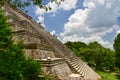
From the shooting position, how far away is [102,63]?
172 feet

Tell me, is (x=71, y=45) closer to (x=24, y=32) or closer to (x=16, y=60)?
(x=24, y=32)

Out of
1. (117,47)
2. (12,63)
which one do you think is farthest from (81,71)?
(117,47)

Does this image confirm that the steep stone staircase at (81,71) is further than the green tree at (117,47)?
No

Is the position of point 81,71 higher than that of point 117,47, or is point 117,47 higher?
point 117,47

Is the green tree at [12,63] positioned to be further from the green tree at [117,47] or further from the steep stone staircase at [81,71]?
the green tree at [117,47]

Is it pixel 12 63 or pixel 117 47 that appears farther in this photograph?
pixel 117 47

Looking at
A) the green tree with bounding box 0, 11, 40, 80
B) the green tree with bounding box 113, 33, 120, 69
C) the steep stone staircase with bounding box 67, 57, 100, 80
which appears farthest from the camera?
the green tree with bounding box 113, 33, 120, 69

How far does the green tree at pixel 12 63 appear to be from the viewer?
9952 mm

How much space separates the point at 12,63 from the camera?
10.2 meters

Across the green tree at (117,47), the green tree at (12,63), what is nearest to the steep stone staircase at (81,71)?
the green tree at (12,63)

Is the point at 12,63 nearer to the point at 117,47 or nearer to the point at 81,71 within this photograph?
the point at 81,71

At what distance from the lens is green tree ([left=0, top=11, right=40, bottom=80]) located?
9.95 meters

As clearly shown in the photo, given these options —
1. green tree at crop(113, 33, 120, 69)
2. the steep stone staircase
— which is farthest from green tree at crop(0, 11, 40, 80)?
green tree at crop(113, 33, 120, 69)

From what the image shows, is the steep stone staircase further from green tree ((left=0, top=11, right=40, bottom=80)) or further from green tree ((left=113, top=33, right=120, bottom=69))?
green tree ((left=113, top=33, right=120, bottom=69))
